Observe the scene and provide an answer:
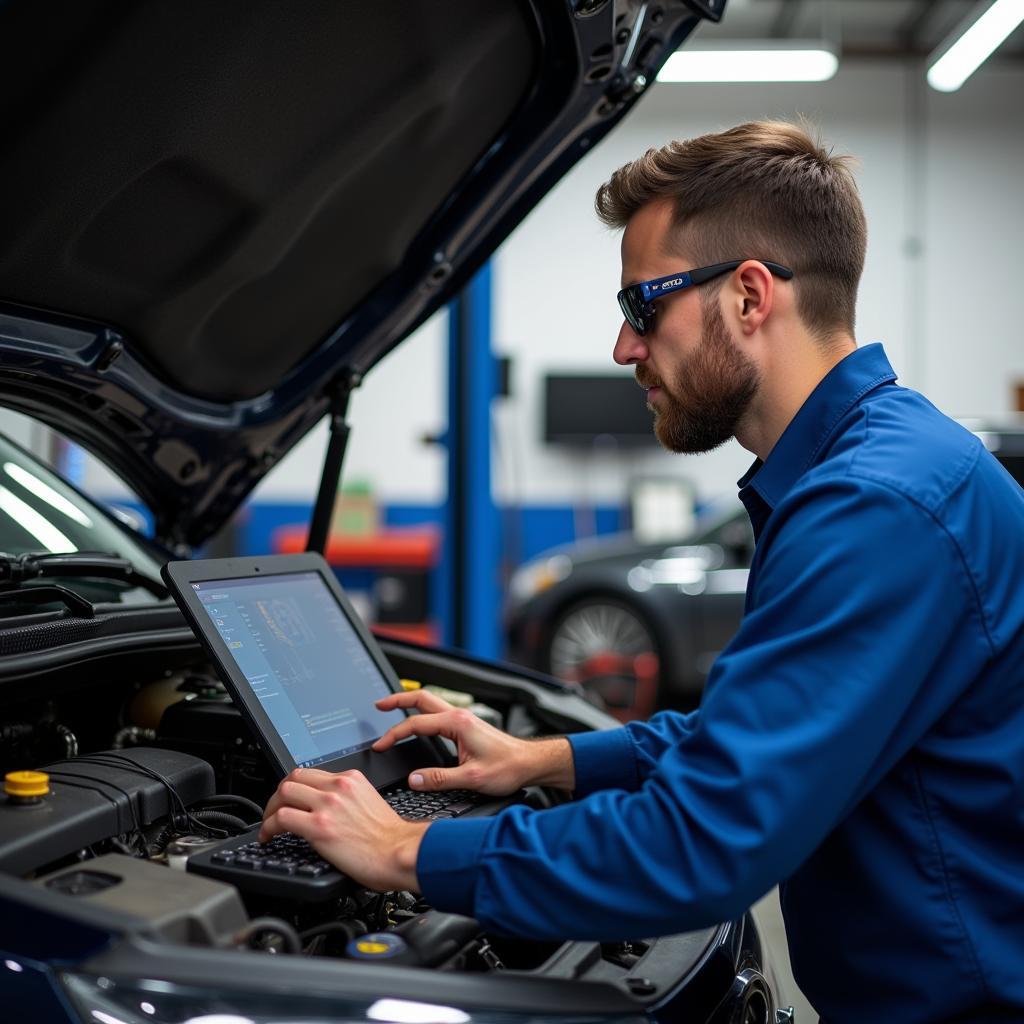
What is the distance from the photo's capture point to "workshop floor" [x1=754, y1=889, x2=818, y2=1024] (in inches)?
58.1

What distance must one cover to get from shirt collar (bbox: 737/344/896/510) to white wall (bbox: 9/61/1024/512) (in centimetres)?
901

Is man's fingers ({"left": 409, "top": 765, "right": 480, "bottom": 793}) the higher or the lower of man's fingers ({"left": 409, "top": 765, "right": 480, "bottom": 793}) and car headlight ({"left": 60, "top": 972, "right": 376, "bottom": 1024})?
the higher

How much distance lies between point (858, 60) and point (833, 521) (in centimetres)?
1084

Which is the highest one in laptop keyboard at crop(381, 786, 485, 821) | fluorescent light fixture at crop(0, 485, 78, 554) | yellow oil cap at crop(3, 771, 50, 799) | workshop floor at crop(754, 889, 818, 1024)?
fluorescent light fixture at crop(0, 485, 78, 554)

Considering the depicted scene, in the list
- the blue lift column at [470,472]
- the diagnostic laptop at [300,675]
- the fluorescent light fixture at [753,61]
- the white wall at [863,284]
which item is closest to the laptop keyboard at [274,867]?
the diagnostic laptop at [300,675]

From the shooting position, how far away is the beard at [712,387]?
136cm

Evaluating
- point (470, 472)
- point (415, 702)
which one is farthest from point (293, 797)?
point (470, 472)

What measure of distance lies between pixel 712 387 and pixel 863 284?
9.89 meters

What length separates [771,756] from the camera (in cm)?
97

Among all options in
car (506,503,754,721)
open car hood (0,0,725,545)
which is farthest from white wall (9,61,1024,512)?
open car hood (0,0,725,545)

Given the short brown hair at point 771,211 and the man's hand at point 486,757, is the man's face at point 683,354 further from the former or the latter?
the man's hand at point 486,757

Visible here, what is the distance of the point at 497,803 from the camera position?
4.73 ft

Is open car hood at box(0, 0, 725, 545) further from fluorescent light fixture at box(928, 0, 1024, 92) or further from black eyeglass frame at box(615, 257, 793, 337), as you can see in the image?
fluorescent light fixture at box(928, 0, 1024, 92)

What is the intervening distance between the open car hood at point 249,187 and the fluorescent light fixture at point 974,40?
20.9 ft
